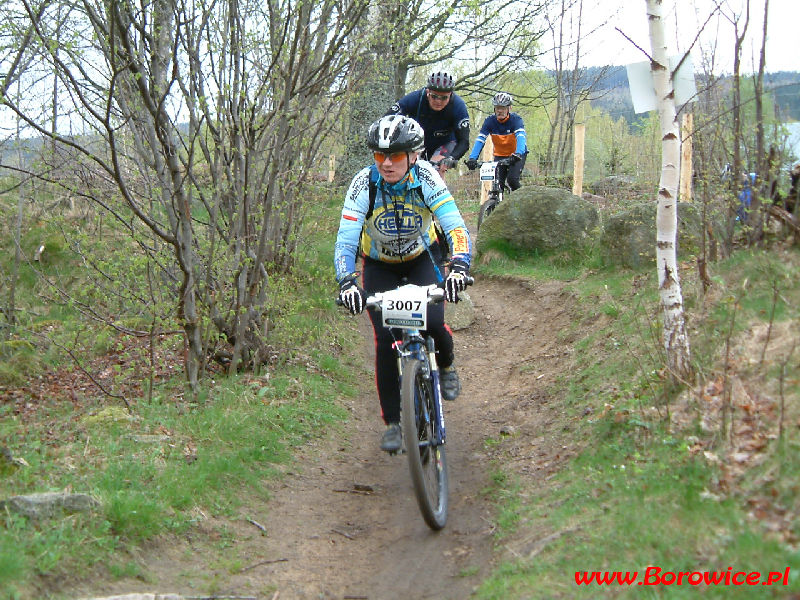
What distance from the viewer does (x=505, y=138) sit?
11594 millimetres

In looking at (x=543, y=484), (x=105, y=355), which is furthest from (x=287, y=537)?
(x=105, y=355)

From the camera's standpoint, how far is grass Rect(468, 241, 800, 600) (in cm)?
287

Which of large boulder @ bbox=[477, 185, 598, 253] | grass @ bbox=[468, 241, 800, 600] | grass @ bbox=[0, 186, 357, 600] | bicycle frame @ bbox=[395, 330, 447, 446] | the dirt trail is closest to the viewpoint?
grass @ bbox=[468, 241, 800, 600]

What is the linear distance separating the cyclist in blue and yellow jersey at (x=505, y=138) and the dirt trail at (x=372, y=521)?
4656mm

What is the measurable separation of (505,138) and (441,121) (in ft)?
14.0

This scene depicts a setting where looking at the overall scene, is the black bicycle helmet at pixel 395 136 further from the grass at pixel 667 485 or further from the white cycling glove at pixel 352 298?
the grass at pixel 667 485

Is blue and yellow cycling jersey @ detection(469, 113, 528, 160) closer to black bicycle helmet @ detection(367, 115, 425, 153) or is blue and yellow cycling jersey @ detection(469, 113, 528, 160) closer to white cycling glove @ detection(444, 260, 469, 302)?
black bicycle helmet @ detection(367, 115, 425, 153)

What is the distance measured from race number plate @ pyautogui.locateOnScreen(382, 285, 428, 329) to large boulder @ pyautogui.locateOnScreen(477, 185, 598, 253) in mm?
6578

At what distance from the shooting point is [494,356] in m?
8.20

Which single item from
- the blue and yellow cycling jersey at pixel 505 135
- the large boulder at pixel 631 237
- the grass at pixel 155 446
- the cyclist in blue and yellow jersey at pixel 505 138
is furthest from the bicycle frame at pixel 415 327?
the blue and yellow cycling jersey at pixel 505 135

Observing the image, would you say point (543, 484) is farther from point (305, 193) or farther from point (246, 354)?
point (305, 193)

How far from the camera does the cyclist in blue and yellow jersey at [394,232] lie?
15.3ft

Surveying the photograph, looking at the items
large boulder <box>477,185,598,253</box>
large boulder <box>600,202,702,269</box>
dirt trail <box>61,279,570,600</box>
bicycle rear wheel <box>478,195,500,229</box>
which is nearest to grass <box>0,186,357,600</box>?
dirt trail <box>61,279,570,600</box>

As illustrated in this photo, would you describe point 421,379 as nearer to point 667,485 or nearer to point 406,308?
point 406,308
